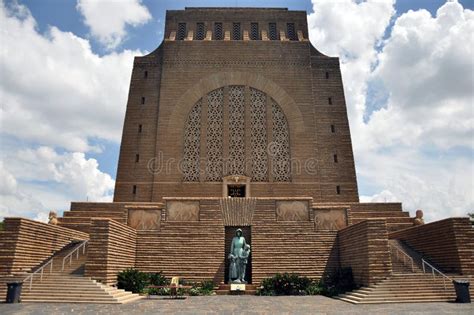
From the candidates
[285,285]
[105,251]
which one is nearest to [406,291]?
[285,285]

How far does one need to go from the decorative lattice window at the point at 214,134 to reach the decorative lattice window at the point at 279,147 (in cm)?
292

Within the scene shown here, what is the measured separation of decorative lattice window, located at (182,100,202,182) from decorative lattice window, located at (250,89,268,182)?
2.99m

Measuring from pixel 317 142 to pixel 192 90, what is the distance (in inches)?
304

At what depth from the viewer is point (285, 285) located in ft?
41.3

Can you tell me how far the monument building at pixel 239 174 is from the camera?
13.2 m

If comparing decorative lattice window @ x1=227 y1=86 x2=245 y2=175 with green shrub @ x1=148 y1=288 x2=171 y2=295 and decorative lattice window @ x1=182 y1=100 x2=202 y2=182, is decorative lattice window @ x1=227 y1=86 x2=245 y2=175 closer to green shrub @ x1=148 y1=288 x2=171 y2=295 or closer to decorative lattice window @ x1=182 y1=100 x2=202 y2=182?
decorative lattice window @ x1=182 y1=100 x2=202 y2=182

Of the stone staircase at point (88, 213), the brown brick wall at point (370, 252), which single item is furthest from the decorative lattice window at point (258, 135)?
the brown brick wall at point (370, 252)

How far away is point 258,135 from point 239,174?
2546 millimetres

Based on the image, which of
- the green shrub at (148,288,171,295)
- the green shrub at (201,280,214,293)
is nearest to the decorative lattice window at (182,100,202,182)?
the green shrub at (201,280,214,293)

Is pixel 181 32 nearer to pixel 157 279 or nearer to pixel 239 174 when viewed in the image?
pixel 239 174

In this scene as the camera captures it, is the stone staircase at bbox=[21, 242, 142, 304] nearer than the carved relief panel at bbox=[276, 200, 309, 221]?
Yes

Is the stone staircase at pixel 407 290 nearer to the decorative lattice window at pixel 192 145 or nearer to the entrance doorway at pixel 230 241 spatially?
the entrance doorway at pixel 230 241

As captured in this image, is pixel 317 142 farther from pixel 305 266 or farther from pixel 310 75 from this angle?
pixel 305 266

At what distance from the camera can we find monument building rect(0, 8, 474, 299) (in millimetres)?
13188
